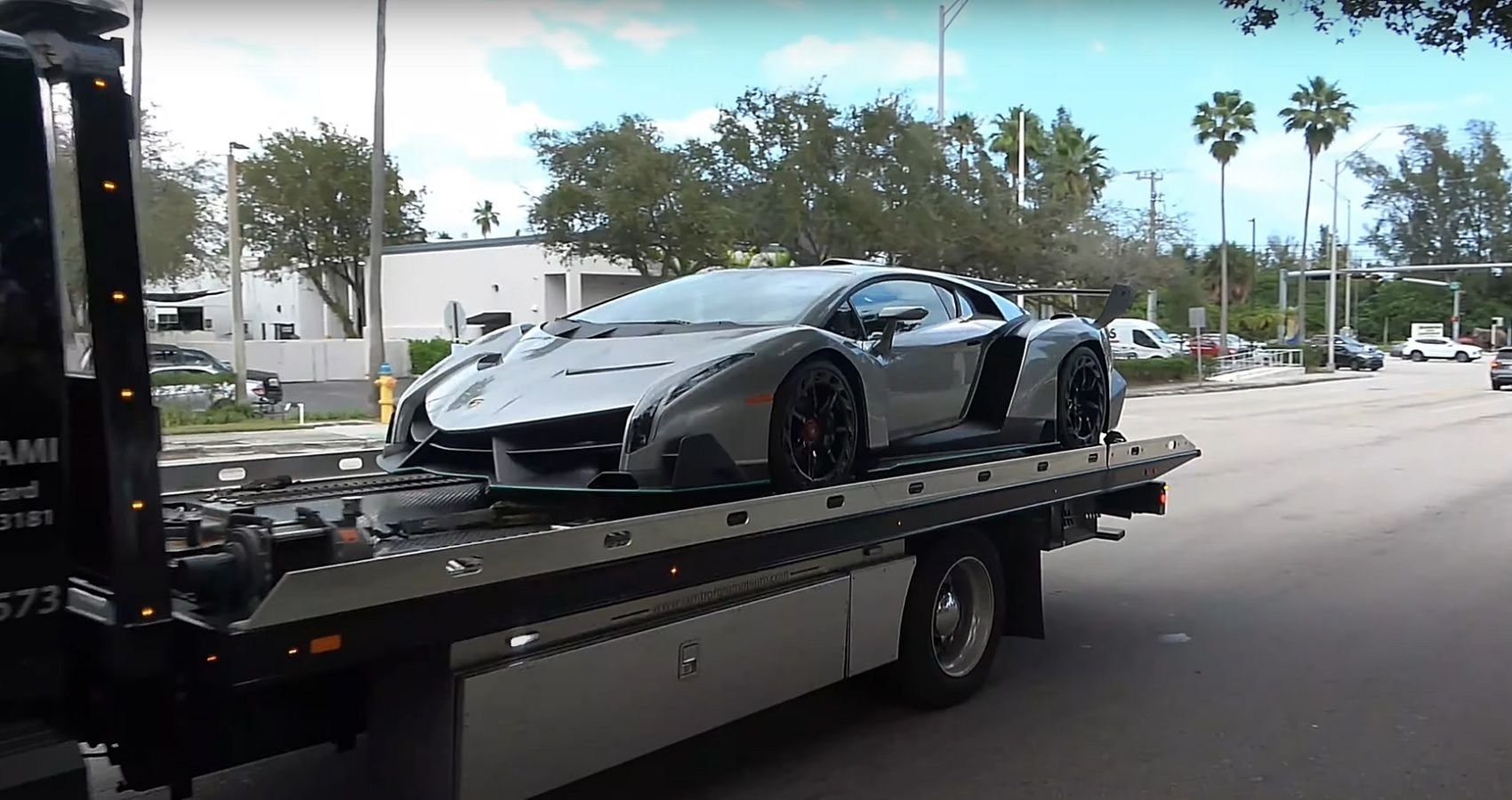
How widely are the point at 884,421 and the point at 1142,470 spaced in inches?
93.3

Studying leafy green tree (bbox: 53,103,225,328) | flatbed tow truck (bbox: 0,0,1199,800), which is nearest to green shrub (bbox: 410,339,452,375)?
leafy green tree (bbox: 53,103,225,328)

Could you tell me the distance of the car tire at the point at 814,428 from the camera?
543 cm

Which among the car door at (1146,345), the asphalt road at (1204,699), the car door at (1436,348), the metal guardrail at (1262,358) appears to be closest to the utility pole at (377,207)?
the asphalt road at (1204,699)

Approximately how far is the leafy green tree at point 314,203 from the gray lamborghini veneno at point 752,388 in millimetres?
43344

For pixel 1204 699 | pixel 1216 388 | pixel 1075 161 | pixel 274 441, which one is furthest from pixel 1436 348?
pixel 1204 699

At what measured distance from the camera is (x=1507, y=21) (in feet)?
29.3

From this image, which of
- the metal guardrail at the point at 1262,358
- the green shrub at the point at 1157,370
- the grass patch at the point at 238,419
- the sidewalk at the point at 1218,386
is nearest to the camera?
the grass patch at the point at 238,419

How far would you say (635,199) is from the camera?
3012 centimetres

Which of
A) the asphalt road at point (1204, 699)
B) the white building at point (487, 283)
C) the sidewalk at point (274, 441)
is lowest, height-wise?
the asphalt road at point (1204, 699)

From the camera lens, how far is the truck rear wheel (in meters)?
5.84

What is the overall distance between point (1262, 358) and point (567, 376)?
54.9 meters

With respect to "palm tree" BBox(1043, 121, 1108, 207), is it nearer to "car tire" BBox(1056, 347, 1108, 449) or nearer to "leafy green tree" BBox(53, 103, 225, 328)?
"leafy green tree" BBox(53, 103, 225, 328)

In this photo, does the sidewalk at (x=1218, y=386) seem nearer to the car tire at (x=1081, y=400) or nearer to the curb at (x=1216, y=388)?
the curb at (x=1216, y=388)

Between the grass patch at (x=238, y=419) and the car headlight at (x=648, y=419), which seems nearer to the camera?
the car headlight at (x=648, y=419)
